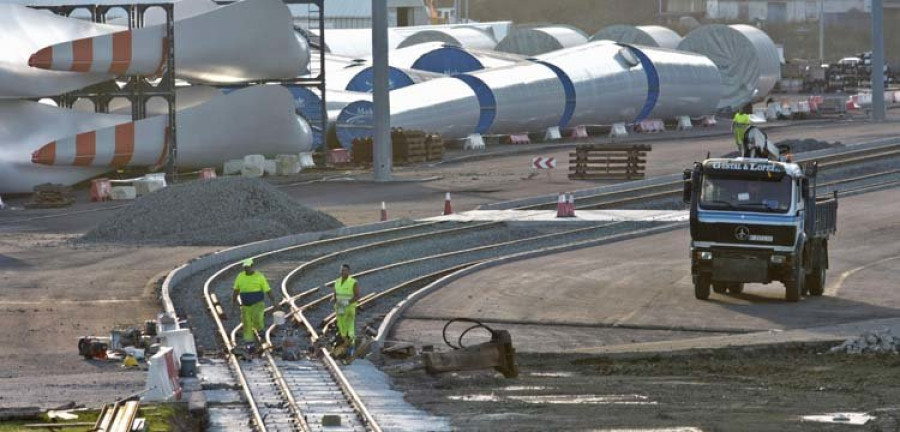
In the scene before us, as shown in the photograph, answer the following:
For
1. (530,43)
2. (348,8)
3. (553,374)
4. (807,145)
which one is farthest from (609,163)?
(348,8)

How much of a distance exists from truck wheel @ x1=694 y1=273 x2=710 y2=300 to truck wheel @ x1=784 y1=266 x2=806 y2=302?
142cm

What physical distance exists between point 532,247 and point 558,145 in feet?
110

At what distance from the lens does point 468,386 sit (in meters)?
22.5

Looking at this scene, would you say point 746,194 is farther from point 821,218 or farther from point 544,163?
point 544,163

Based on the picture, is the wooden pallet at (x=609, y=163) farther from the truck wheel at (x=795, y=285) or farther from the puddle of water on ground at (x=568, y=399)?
the puddle of water on ground at (x=568, y=399)

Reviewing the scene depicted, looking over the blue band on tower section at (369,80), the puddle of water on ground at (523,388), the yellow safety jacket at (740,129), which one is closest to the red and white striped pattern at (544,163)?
the blue band on tower section at (369,80)

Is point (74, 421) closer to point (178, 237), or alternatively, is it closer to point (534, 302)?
point (534, 302)

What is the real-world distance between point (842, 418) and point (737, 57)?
74.3m

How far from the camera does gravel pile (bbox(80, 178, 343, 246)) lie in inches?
1684

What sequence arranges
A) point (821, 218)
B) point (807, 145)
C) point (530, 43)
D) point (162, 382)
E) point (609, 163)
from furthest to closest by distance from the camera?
point (530, 43), point (807, 145), point (609, 163), point (821, 218), point (162, 382)

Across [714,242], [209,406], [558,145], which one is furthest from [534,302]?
[558,145]

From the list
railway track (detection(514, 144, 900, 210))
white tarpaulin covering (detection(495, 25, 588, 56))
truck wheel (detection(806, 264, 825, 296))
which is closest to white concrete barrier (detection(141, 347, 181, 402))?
truck wheel (detection(806, 264, 825, 296))

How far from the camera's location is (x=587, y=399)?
2083 cm

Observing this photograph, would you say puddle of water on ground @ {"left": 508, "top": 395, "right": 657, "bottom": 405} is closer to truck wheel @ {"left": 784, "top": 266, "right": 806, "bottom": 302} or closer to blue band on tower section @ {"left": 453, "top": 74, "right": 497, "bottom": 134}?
truck wheel @ {"left": 784, "top": 266, "right": 806, "bottom": 302}
